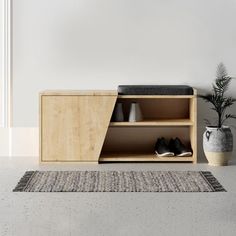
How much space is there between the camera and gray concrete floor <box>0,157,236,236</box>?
104 inches

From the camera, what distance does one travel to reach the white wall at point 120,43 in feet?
15.1

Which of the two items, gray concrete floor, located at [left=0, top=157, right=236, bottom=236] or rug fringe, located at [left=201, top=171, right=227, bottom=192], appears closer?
gray concrete floor, located at [left=0, top=157, right=236, bottom=236]

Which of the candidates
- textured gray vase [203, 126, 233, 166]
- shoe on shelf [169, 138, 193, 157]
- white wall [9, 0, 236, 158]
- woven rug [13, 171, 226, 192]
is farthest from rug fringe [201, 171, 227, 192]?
white wall [9, 0, 236, 158]

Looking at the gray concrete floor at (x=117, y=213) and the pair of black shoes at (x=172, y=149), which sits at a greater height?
the pair of black shoes at (x=172, y=149)

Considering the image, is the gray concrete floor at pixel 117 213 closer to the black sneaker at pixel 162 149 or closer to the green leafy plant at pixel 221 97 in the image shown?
the black sneaker at pixel 162 149

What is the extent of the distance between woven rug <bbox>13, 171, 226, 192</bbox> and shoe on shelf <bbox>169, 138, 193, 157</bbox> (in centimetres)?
43

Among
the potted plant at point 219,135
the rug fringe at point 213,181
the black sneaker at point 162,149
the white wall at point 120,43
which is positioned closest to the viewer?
the rug fringe at point 213,181

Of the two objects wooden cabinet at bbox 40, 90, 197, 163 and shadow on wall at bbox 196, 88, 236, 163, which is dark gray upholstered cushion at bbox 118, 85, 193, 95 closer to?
wooden cabinet at bbox 40, 90, 197, 163

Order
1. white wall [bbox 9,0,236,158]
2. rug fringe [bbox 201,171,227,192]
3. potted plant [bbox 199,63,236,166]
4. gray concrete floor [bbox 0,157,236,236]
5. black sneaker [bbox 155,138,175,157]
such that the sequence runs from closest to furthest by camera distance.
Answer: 1. gray concrete floor [bbox 0,157,236,236]
2. rug fringe [bbox 201,171,227,192]
3. potted plant [bbox 199,63,236,166]
4. black sneaker [bbox 155,138,175,157]
5. white wall [bbox 9,0,236,158]

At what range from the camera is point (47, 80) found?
464cm

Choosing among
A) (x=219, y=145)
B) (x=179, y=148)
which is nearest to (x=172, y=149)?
(x=179, y=148)

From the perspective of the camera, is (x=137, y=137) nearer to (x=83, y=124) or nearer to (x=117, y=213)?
(x=83, y=124)

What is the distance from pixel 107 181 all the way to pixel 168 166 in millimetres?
730

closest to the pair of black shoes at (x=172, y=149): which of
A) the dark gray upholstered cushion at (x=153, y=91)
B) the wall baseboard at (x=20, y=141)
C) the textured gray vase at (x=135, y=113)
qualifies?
the textured gray vase at (x=135, y=113)
